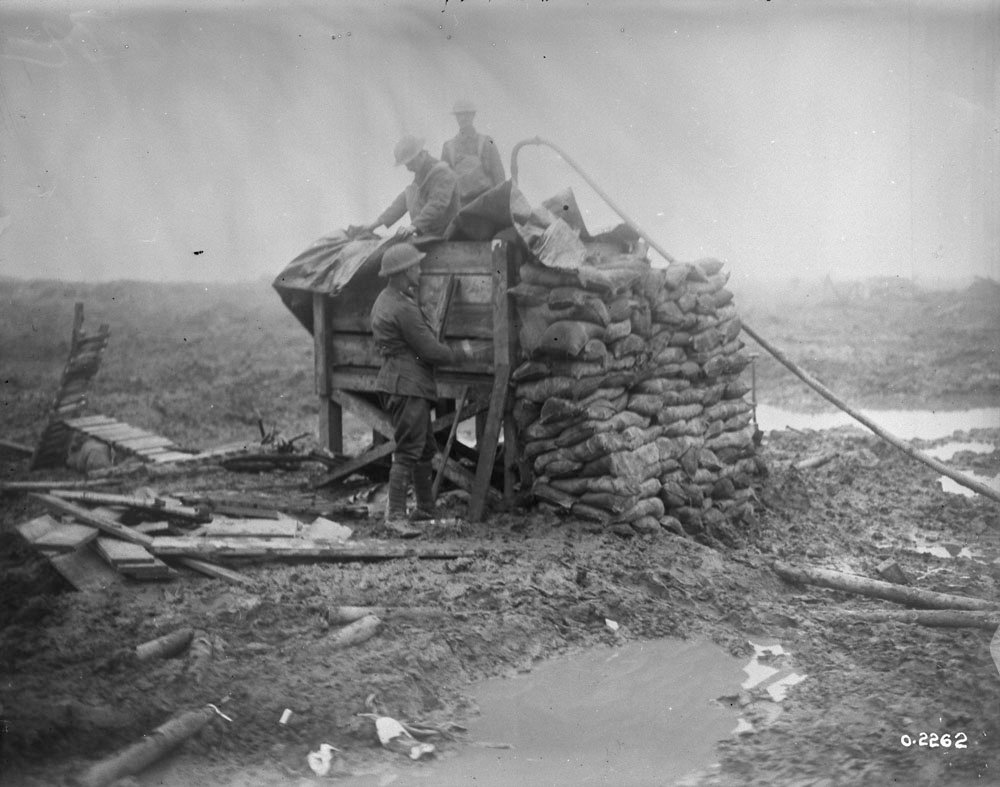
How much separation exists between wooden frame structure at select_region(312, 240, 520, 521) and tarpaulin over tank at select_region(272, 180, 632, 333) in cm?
11

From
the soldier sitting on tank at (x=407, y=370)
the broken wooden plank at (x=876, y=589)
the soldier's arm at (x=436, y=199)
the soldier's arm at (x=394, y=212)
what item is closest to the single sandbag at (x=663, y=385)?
the soldier sitting on tank at (x=407, y=370)

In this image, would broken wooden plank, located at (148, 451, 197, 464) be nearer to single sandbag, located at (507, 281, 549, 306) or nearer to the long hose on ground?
A: single sandbag, located at (507, 281, 549, 306)

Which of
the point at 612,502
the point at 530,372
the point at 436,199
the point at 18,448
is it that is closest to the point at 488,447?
the point at 530,372

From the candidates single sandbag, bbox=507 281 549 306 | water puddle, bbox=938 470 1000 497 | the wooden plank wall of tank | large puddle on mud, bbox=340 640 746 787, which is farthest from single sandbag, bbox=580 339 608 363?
water puddle, bbox=938 470 1000 497

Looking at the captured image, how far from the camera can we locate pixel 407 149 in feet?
23.0

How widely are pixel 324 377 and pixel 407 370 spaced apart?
1.74 metres

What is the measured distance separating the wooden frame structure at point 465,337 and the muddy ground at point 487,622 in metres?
0.53

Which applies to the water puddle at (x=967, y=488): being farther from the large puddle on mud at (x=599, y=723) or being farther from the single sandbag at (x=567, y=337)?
the large puddle on mud at (x=599, y=723)

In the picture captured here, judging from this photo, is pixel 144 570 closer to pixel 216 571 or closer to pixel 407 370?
pixel 216 571

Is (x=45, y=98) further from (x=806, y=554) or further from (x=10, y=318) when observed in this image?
(x=806, y=554)

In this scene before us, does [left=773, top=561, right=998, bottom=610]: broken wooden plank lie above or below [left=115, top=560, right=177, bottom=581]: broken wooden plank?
below

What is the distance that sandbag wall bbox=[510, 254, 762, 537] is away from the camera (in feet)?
22.0

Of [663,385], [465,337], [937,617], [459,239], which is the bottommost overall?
[937,617]

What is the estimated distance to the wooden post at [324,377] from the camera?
8359 millimetres
